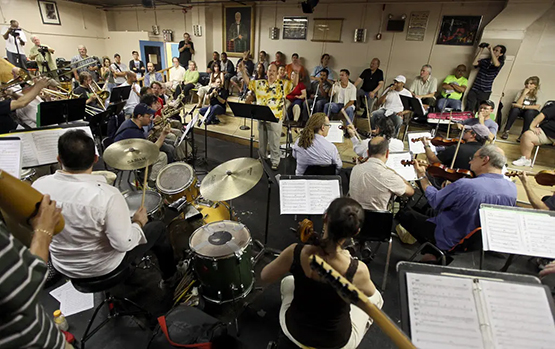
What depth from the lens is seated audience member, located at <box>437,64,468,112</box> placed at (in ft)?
20.2

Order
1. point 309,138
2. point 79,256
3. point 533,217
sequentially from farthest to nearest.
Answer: point 309,138
point 533,217
point 79,256

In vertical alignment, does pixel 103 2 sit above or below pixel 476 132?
above

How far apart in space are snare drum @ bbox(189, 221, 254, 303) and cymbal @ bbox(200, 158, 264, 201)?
0.27 metres

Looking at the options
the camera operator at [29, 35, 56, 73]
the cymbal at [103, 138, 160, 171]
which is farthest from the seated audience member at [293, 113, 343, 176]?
the camera operator at [29, 35, 56, 73]

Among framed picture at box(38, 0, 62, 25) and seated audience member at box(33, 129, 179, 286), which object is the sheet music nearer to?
seated audience member at box(33, 129, 179, 286)

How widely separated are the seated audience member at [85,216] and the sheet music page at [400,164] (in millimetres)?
2760

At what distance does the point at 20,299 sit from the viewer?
921mm

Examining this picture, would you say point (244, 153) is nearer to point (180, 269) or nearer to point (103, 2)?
point (180, 269)

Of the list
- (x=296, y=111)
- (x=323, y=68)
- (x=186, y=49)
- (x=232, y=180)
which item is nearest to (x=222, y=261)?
(x=232, y=180)

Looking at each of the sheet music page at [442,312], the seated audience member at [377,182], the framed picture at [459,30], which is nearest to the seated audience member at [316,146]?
the seated audience member at [377,182]

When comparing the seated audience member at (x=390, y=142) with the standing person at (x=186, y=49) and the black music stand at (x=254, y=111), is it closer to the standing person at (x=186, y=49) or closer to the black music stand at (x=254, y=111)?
the black music stand at (x=254, y=111)

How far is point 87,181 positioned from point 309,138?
2.38 metres

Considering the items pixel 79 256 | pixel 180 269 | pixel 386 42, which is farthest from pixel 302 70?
pixel 79 256

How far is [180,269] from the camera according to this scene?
265 centimetres
